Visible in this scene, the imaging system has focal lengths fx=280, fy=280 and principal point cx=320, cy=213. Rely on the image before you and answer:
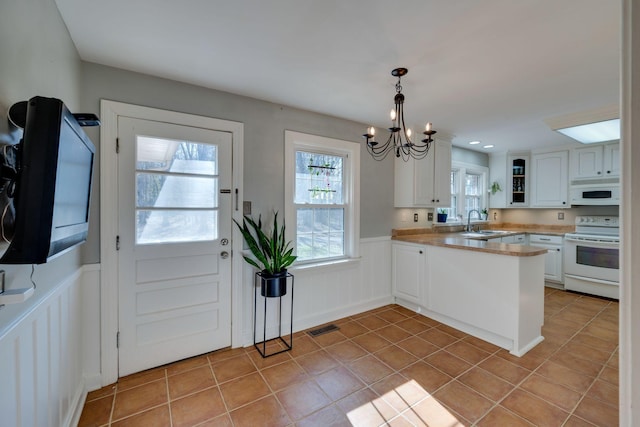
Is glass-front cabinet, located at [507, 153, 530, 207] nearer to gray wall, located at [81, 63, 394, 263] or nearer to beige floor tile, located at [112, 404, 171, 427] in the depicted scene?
gray wall, located at [81, 63, 394, 263]

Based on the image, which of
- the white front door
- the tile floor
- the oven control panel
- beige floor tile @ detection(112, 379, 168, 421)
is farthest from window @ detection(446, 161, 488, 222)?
beige floor tile @ detection(112, 379, 168, 421)

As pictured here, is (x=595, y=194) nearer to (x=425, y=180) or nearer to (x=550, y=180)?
(x=550, y=180)

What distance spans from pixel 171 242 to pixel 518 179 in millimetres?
5471

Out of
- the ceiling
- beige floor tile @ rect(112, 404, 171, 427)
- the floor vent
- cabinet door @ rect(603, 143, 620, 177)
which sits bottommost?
beige floor tile @ rect(112, 404, 171, 427)

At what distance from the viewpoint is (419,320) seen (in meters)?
3.14

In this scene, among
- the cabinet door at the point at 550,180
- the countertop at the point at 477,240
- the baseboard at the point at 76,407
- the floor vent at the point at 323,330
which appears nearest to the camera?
the baseboard at the point at 76,407

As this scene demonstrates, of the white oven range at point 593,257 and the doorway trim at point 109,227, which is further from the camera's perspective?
the white oven range at point 593,257

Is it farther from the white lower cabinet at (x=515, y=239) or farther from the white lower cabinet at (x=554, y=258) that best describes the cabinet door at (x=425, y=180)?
the white lower cabinet at (x=554, y=258)

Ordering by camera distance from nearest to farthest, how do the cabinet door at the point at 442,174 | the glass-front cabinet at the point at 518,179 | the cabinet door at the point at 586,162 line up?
1. the cabinet door at the point at 442,174
2. the cabinet door at the point at 586,162
3. the glass-front cabinet at the point at 518,179

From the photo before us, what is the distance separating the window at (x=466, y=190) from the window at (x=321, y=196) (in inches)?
85.2

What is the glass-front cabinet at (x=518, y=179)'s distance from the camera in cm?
484

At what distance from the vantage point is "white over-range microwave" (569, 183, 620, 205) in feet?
12.7

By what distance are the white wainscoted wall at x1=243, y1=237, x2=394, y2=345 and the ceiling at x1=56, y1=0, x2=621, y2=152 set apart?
5.47 ft

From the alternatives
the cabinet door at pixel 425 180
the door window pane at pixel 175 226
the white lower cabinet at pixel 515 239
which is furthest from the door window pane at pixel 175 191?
the white lower cabinet at pixel 515 239
